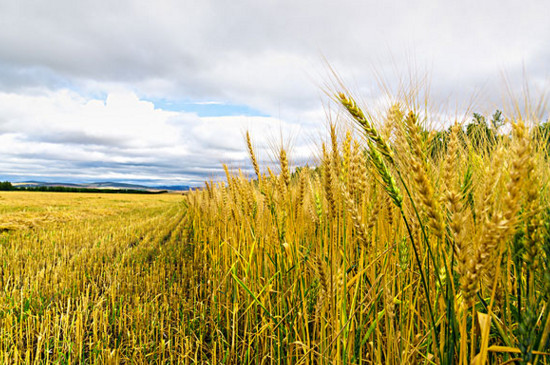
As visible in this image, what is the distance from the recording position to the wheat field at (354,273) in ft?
3.17

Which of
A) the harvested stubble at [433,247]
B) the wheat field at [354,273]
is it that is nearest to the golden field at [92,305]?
the wheat field at [354,273]

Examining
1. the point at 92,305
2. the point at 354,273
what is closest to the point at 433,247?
the point at 354,273

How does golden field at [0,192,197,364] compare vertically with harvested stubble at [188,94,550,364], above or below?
below

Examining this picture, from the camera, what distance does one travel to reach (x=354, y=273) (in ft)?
6.07

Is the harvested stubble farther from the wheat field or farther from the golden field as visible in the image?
the golden field

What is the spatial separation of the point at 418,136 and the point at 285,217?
4.90 feet

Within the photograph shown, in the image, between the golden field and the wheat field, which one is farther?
the golden field

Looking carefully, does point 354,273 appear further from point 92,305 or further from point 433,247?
point 92,305

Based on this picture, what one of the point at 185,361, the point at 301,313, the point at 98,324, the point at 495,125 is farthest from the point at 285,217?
the point at 98,324

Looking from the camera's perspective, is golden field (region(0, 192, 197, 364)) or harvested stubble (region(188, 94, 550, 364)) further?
golden field (region(0, 192, 197, 364))

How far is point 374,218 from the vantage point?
1472mm

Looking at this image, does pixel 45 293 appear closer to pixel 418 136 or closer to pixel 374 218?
pixel 374 218

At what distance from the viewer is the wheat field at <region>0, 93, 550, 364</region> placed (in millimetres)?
967

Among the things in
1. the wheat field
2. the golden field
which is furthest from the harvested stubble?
the golden field
